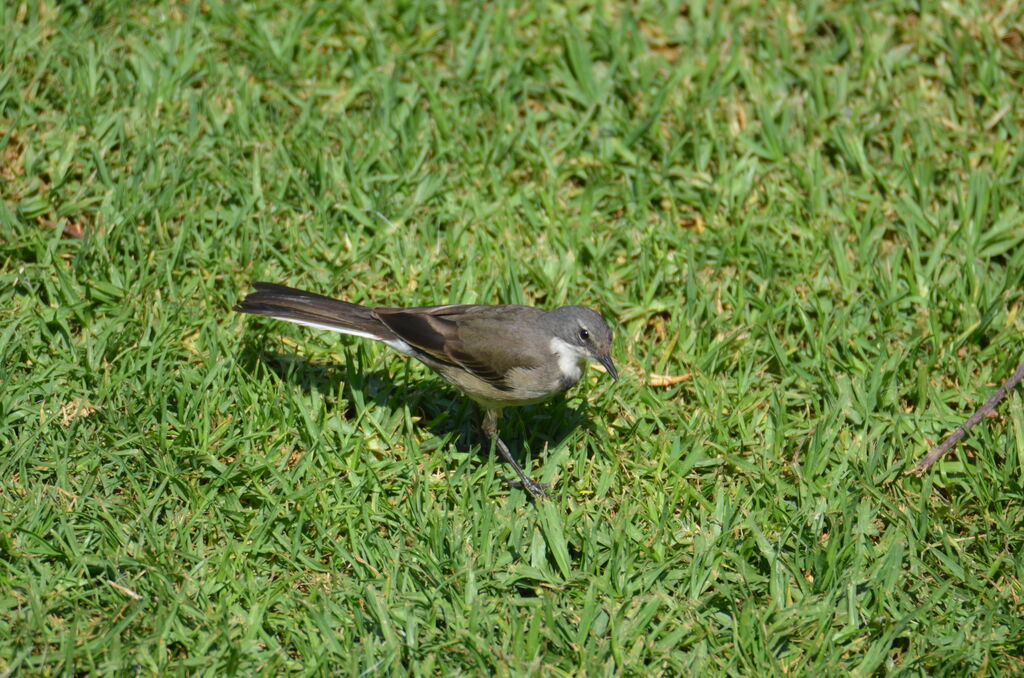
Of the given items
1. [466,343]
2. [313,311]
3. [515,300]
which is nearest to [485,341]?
[466,343]

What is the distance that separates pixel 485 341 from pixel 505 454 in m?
0.65

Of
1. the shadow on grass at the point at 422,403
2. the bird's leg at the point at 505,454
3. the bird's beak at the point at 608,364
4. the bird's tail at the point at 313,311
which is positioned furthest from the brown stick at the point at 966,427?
the bird's tail at the point at 313,311

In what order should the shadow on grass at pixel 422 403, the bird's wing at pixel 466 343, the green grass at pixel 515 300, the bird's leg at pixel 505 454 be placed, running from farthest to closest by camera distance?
the shadow on grass at pixel 422 403
the bird's wing at pixel 466 343
the bird's leg at pixel 505 454
the green grass at pixel 515 300

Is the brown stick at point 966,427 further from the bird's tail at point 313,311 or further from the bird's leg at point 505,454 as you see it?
the bird's tail at point 313,311

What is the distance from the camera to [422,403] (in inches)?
248

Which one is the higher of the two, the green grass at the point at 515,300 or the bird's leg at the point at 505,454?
the green grass at the point at 515,300

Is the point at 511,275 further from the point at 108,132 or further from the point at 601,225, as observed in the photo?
the point at 108,132

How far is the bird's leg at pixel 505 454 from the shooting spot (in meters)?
5.65

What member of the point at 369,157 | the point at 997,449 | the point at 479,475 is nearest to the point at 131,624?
the point at 479,475

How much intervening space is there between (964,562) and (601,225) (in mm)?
3234

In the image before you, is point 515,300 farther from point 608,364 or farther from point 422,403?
point 608,364

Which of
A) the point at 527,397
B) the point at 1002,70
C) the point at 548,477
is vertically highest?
the point at 1002,70

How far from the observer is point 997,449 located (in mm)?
5789

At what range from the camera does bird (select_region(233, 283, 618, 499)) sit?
5738 millimetres
